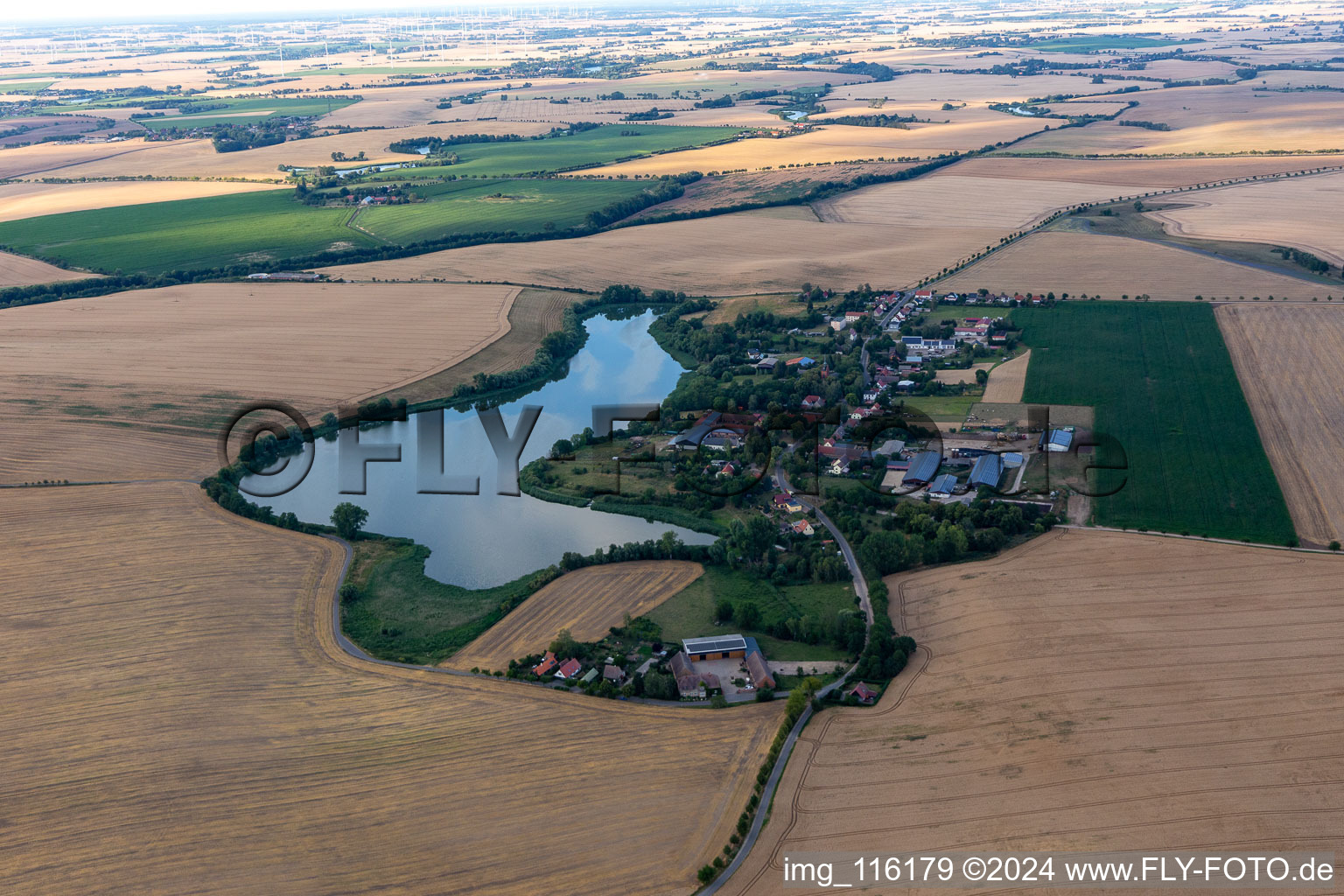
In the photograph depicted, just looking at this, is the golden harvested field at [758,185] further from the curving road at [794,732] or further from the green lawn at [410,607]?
the green lawn at [410,607]

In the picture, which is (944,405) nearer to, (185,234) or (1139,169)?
(1139,169)

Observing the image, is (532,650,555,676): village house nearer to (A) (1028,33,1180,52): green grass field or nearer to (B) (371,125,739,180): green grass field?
(B) (371,125,739,180): green grass field

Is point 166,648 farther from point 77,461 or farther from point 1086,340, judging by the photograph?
point 1086,340

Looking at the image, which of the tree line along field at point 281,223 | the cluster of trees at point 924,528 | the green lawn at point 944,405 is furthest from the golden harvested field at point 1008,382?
the tree line along field at point 281,223

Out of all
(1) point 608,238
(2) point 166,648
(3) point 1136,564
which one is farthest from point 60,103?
(3) point 1136,564

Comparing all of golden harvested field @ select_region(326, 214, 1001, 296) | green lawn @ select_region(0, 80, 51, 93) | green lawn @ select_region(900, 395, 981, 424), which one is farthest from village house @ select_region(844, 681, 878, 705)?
green lawn @ select_region(0, 80, 51, 93)

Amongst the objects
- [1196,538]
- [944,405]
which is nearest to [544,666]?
[1196,538]

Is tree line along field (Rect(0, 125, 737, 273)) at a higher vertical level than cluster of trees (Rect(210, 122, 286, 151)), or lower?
lower
